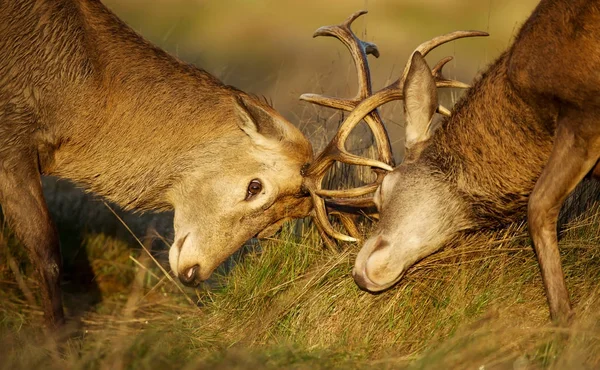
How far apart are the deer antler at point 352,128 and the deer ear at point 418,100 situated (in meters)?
0.21

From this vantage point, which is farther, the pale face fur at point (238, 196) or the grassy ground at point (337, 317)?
the pale face fur at point (238, 196)

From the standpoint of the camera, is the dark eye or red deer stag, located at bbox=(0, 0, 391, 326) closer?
red deer stag, located at bbox=(0, 0, 391, 326)

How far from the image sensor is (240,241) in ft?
23.1

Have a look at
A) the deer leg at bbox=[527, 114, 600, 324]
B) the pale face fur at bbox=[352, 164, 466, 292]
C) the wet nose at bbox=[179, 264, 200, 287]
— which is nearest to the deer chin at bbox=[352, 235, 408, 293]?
the pale face fur at bbox=[352, 164, 466, 292]

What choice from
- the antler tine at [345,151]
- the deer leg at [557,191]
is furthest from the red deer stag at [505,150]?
the antler tine at [345,151]

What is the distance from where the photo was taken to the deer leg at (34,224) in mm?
6594

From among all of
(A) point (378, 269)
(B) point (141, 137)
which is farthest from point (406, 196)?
(B) point (141, 137)

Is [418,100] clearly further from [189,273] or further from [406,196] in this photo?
[189,273]

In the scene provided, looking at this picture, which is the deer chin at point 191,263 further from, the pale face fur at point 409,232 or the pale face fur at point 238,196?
the pale face fur at point 409,232

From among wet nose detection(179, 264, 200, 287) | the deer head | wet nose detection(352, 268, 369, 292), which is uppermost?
the deer head

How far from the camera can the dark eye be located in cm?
696

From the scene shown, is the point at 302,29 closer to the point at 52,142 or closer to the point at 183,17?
the point at 183,17

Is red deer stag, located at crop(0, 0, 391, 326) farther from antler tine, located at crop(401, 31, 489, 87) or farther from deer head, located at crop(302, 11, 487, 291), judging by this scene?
antler tine, located at crop(401, 31, 489, 87)

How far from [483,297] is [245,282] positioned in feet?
5.55
